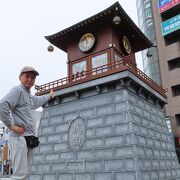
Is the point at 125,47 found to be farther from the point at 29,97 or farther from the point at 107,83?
the point at 29,97

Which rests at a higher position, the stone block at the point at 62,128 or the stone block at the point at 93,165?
the stone block at the point at 62,128

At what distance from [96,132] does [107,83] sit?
102 inches

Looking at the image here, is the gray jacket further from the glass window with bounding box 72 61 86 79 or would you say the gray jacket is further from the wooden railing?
the glass window with bounding box 72 61 86 79

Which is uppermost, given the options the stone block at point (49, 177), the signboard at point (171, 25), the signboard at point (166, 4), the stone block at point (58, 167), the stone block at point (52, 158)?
the signboard at point (166, 4)

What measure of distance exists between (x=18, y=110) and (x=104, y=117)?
9.27 meters

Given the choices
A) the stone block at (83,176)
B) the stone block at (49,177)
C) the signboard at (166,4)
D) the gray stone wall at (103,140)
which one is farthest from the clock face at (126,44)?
the signboard at (166,4)

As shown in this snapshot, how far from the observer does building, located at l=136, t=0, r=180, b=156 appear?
1150 inches

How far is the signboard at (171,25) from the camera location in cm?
2946

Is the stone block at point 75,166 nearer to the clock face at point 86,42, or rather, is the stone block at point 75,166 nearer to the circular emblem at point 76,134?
the circular emblem at point 76,134

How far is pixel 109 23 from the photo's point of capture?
1501cm

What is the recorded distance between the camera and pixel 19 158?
3.12 m

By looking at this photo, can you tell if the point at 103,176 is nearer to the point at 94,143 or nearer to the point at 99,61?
the point at 94,143

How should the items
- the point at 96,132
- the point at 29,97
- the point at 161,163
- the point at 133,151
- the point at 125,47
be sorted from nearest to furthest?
the point at 29,97 → the point at 133,151 → the point at 96,132 → the point at 161,163 → the point at 125,47

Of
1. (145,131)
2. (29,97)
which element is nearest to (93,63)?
(145,131)
